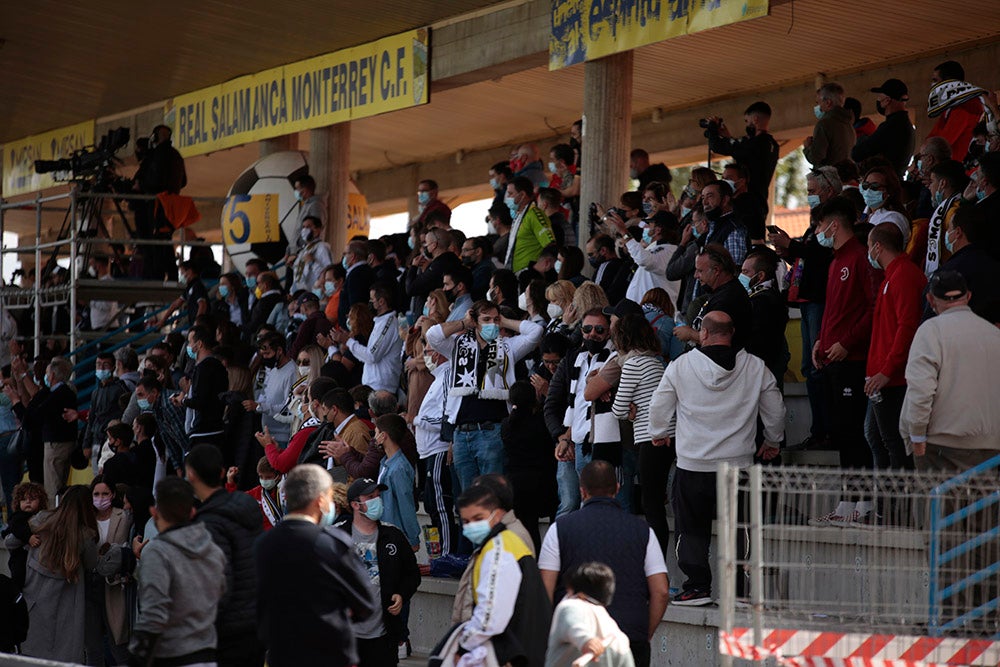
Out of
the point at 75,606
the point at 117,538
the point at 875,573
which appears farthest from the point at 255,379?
the point at 875,573

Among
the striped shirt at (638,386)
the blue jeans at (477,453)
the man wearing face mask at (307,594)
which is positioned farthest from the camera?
the blue jeans at (477,453)

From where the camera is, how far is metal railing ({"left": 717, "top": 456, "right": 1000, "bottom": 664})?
6.25 meters

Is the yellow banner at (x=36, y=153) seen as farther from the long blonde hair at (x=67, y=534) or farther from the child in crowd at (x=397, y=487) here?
the child in crowd at (x=397, y=487)

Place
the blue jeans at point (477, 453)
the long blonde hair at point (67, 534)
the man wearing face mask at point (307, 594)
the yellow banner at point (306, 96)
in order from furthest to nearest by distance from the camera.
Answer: the yellow banner at point (306, 96) < the blue jeans at point (477, 453) < the long blonde hair at point (67, 534) < the man wearing face mask at point (307, 594)

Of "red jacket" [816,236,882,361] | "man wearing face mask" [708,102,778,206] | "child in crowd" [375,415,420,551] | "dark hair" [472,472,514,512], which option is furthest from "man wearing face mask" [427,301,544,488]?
"dark hair" [472,472,514,512]

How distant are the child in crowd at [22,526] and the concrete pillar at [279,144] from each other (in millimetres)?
9144

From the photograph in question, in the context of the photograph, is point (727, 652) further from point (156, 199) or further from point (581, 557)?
point (156, 199)

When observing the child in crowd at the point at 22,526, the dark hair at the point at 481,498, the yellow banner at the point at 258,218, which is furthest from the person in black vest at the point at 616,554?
the yellow banner at the point at 258,218

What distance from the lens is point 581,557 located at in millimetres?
7383

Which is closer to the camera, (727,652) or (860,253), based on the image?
(727,652)

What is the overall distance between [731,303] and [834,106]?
14.0 feet

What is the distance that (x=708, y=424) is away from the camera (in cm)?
904

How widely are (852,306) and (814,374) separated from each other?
73cm

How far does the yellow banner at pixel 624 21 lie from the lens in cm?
1293
